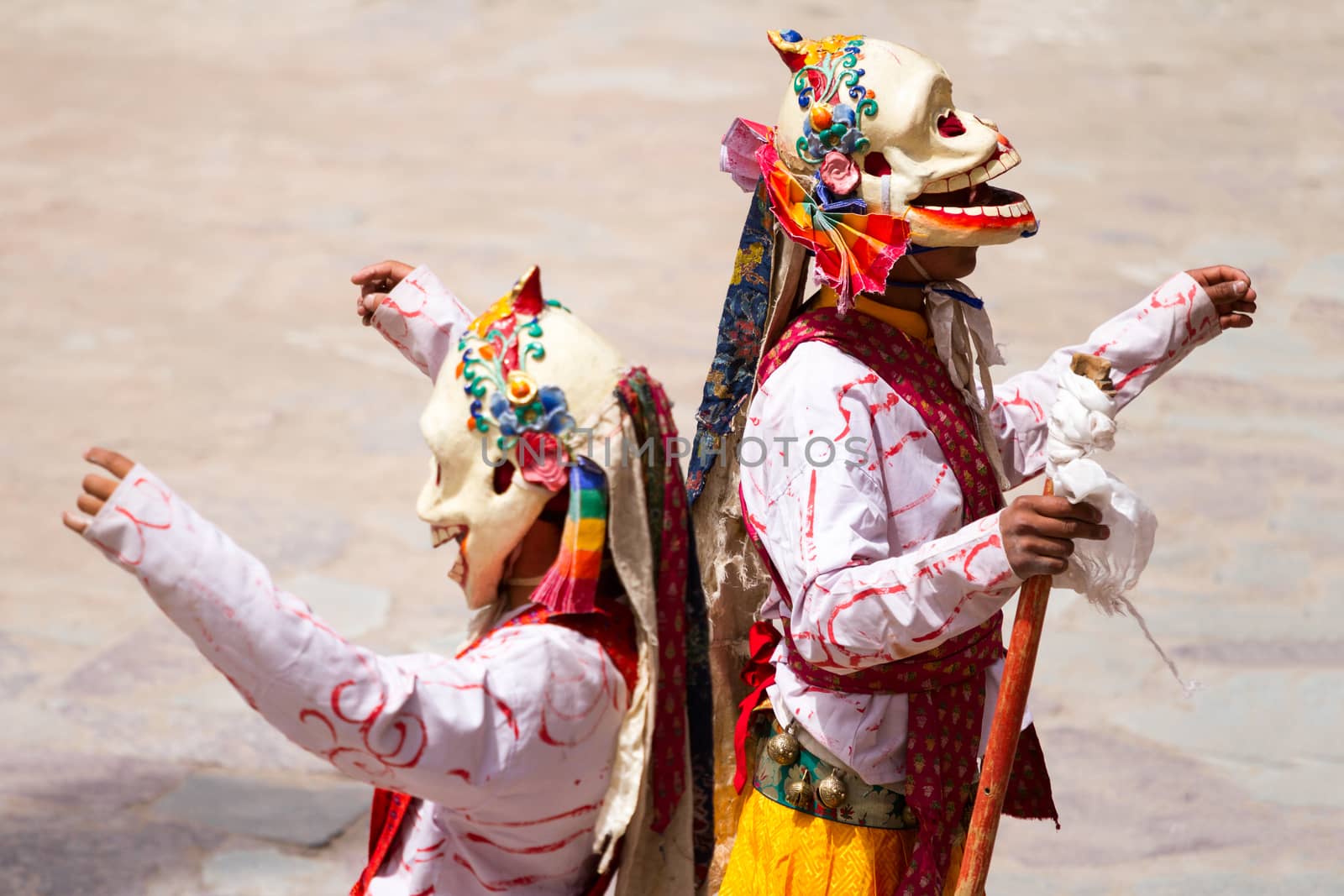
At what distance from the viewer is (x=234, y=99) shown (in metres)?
10.6

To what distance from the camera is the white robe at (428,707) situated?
1.85 m

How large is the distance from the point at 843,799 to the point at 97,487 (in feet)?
4.33

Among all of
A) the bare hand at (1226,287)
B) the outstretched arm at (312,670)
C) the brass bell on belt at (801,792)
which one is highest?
the bare hand at (1226,287)

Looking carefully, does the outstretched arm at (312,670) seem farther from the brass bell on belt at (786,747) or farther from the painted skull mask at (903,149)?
the painted skull mask at (903,149)

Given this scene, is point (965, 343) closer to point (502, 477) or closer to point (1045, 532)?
point (1045, 532)

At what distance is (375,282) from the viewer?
2.97 metres

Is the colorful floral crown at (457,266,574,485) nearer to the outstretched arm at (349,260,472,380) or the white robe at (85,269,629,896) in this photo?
the white robe at (85,269,629,896)

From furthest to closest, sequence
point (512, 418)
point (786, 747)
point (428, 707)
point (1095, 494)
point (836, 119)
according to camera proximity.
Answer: point (786, 747) → point (836, 119) → point (1095, 494) → point (512, 418) → point (428, 707)

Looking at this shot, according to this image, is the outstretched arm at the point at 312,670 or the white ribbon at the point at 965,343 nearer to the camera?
the outstretched arm at the point at 312,670

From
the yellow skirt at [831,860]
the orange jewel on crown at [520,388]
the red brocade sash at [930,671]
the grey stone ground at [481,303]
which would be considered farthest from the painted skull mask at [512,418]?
the grey stone ground at [481,303]

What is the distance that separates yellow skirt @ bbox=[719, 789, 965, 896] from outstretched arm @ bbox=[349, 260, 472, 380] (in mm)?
1011

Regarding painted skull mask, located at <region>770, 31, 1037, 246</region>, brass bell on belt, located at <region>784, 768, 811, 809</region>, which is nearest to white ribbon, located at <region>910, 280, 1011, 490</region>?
painted skull mask, located at <region>770, 31, 1037, 246</region>

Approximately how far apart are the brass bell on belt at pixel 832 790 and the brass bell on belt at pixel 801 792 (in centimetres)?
2

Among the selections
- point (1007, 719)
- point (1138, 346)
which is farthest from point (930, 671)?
point (1138, 346)
